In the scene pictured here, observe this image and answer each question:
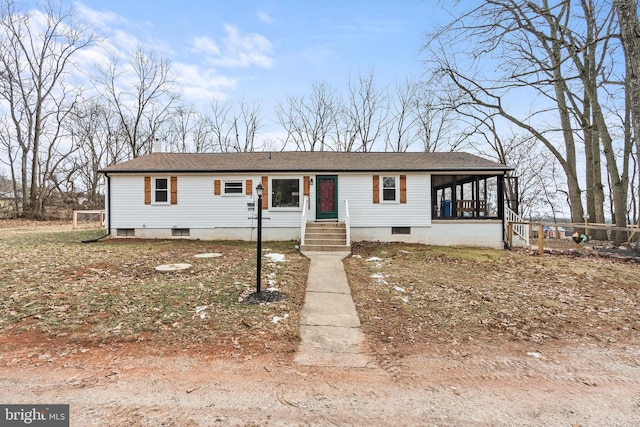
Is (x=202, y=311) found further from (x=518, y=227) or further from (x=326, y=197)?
(x=518, y=227)

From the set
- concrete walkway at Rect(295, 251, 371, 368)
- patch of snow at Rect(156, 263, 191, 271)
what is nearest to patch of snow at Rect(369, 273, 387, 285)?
concrete walkway at Rect(295, 251, 371, 368)

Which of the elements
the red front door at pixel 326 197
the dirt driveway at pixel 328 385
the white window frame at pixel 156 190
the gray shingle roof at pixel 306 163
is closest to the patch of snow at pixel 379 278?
the dirt driveway at pixel 328 385

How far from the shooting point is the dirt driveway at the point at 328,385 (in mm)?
2434

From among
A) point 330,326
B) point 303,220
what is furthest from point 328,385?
point 303,220

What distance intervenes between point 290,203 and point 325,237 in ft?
7.93

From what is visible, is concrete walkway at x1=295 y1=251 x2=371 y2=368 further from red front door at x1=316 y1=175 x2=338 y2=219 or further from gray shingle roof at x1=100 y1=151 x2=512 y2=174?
gray shingle roof at x1=100 y1=151 x2=512 y2=174

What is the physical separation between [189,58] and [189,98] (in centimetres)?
1193

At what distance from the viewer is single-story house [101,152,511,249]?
12.0 m

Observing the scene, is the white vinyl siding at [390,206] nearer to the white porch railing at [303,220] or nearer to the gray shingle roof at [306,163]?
the gray shingle roof at [306,163]

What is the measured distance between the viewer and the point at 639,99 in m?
8.19

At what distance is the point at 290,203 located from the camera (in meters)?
12.3

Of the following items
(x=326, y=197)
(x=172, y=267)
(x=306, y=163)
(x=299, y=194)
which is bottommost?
(x=172, y=267)

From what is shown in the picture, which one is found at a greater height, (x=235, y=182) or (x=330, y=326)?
(x=235, y=182)

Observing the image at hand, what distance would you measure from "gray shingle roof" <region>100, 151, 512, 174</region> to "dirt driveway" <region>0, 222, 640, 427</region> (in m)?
8.90
